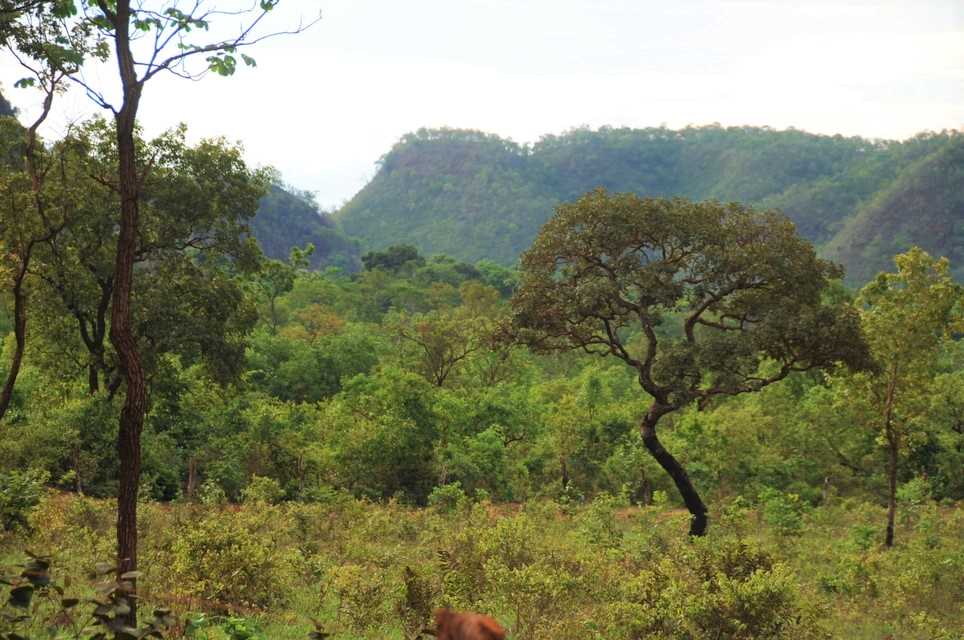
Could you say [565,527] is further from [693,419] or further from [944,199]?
[944,199]

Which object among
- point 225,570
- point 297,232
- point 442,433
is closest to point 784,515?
point 442,433

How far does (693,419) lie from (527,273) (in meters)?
10.4

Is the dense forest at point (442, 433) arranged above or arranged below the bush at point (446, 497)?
above

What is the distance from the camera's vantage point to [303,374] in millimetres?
29641

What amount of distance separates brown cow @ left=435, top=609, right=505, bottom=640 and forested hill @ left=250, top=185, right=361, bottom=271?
90037mm

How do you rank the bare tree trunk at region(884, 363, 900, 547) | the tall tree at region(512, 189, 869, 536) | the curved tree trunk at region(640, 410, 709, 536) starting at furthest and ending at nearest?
the curved tree trunk at region(640, 410, 709, 536) → the bare tree trunk at region(884, 363, 900, 547) → the tall tree at region(512, 189, 869, 536)

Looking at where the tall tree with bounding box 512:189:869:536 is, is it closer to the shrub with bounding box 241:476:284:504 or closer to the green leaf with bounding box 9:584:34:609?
the shrub with bounding box 241:476:284:504

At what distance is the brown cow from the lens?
2.87 metres

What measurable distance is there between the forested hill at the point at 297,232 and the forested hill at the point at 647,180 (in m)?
15.2

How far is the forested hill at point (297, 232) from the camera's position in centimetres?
9288

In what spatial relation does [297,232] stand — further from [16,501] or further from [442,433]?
[16,501]

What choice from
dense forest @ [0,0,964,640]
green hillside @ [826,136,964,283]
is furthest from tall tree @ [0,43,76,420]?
green hillside @ [826,136,964,283]

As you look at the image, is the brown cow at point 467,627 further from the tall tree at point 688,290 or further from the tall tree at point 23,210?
the tall tree at point 688,290

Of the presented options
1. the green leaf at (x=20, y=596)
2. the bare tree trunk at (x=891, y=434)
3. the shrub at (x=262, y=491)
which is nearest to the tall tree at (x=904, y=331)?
the bare tree trunk at (x=891, y=434)
